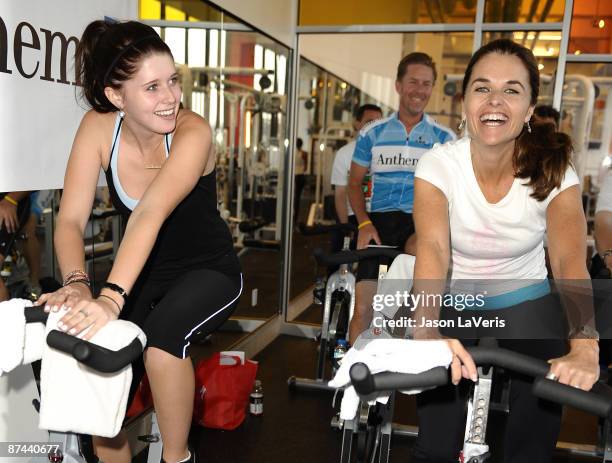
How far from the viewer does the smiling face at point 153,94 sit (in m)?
1.64

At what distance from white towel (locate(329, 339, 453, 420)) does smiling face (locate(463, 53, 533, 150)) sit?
2.51 ft

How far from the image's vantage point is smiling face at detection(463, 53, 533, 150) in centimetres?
175

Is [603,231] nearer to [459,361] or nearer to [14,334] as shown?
[459,361]

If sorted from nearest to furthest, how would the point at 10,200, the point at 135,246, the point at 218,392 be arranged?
the point at 135,246 < the point at 10,200 < the point at 218,392

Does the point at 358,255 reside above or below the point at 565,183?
below

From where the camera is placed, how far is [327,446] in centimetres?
314

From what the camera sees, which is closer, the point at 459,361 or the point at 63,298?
the point at 459,361

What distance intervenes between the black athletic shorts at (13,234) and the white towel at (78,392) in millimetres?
929

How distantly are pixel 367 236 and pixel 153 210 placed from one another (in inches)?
79.8

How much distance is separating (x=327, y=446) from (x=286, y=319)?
2.15m

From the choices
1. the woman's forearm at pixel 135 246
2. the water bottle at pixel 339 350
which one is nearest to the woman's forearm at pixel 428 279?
the woman's forearm at pixel 135 246

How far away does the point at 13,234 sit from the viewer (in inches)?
84.4

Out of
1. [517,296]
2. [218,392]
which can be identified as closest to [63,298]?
[517,296]

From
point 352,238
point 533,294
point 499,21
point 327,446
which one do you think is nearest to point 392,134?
point 352,238
